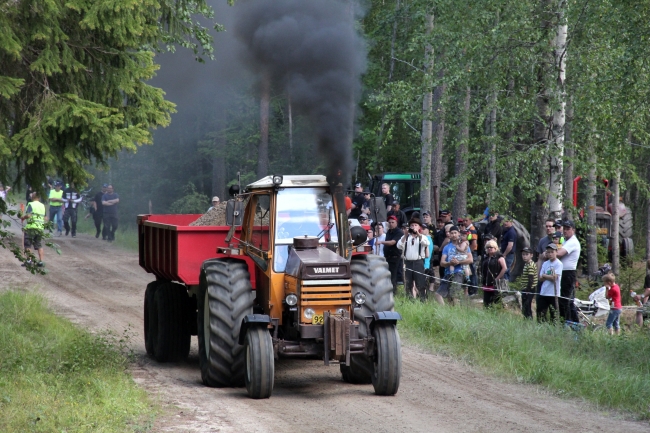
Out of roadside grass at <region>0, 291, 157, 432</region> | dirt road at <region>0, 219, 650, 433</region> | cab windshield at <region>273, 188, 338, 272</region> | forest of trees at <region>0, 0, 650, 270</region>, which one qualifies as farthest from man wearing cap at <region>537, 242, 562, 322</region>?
roadside grass at <region>0, 291, 157, 432</region>

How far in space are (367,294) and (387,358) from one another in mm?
795

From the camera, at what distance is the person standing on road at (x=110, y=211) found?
2652cm

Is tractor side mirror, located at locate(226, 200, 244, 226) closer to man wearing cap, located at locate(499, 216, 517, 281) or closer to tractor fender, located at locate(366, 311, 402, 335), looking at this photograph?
tractor fender, located at locate(366, 311, 402, 335)

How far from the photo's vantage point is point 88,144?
386 inches

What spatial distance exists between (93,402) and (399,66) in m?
25.0

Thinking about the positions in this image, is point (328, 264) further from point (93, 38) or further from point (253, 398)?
point (93, 38)

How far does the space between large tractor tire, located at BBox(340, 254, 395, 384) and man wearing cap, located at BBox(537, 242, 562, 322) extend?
4156 mm

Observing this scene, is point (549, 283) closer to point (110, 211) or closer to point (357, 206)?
point (357, 206)

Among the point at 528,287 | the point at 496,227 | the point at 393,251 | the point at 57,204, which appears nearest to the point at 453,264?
the point at 393,251

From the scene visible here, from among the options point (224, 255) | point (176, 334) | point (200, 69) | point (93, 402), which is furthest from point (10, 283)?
point (93, 402)

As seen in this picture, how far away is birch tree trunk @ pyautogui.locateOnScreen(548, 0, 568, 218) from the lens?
47.0ft

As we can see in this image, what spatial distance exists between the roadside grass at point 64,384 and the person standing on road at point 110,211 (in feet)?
46.6

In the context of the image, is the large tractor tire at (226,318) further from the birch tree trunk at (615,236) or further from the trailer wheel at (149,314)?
the birch tree trunk at (615,236)

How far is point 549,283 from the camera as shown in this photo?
12.6m
